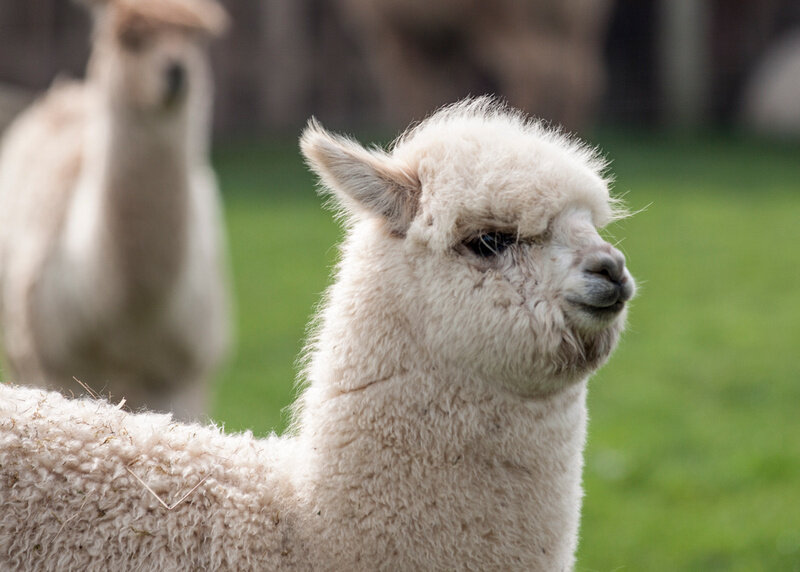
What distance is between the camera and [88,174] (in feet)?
18.6

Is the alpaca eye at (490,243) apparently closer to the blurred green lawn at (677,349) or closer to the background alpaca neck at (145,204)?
the blurred green lawn at (677,349)

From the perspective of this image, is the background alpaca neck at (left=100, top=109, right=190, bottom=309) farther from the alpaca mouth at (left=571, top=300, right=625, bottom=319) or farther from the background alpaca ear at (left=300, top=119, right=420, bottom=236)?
the alpaca mouth at (left=571, top=300, right=625, bottom=319)

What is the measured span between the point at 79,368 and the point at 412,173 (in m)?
3.19

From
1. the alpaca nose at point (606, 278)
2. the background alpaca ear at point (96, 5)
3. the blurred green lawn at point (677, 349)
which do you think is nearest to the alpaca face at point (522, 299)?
the alpaca nose at point (606, 278)

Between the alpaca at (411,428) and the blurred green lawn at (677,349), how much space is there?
2484mm

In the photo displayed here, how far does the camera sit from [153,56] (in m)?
5.17

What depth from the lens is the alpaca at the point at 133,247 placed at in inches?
198

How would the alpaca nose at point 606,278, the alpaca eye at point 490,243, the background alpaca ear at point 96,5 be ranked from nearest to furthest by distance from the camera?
1. the alpaca nose at point 606,278
2. the alpaca eye at point 490,243
3. the background alpaca ear at point 96,5

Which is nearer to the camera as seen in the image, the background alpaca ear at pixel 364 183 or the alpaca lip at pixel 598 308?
the alpaca lip at pixel 598 308

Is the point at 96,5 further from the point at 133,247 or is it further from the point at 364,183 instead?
the point at 364,183

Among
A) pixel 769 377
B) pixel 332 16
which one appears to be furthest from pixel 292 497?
pixel 332 16

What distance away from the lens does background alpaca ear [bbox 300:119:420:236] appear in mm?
2469

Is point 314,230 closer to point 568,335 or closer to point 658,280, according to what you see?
Result: point 658,280

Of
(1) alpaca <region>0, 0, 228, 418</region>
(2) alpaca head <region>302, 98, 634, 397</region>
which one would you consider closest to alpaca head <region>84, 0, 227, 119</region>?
(1) alpaca <region>0, 0, 228, 418</region>
